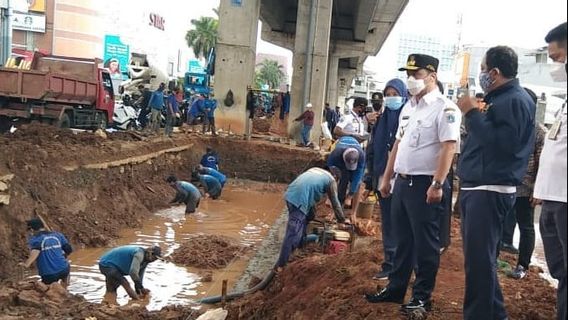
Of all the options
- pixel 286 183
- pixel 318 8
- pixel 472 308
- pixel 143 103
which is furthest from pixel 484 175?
pixel 318 8

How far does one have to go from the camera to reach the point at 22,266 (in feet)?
28.5

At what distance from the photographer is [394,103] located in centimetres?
593

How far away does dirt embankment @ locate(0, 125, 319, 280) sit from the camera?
973cm

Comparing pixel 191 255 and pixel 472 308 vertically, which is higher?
pixel 472 308

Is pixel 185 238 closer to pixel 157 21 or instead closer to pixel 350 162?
pixel 350 162

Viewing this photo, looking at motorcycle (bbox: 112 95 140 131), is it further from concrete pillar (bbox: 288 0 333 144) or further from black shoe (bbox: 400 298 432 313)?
black shoe (bbox: 400 298 432 313)

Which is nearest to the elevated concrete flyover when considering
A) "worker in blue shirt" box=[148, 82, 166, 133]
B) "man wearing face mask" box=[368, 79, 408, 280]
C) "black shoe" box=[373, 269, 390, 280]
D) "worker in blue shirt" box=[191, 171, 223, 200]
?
"worker in blue shirt" box=[148, 82, 166, 133]

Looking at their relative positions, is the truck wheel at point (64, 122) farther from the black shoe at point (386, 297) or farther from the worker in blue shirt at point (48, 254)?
the black shoe at point (386, 297)

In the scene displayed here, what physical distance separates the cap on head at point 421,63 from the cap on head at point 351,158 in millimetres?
3949

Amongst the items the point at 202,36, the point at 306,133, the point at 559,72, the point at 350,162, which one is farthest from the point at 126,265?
the point at 202,36

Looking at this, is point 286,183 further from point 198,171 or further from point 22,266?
point 22,266

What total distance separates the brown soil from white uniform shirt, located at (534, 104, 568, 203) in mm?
1783

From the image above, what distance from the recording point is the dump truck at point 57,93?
1529 cm

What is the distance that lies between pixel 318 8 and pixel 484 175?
22.1 m
